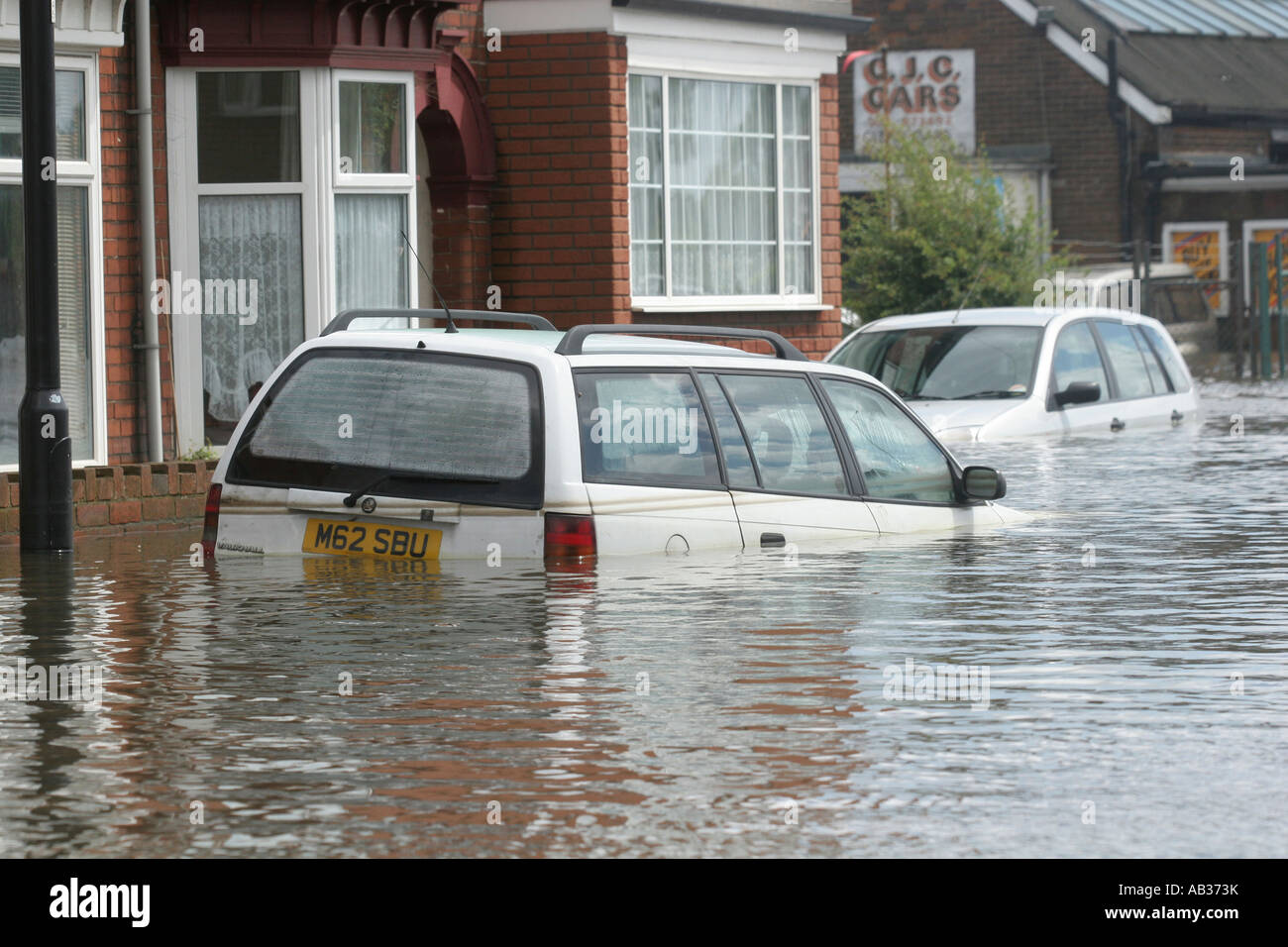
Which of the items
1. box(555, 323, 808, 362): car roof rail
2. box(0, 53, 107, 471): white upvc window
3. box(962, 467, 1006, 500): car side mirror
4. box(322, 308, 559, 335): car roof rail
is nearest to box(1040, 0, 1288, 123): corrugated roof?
box(0, 53, 107, 471): white upvc window

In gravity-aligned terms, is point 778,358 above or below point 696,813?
above

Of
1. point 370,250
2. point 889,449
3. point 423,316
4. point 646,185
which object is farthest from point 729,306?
point 423,316

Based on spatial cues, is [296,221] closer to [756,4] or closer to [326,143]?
[326,143]

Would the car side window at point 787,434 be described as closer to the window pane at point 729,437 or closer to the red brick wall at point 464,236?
the window pane at point 729,437

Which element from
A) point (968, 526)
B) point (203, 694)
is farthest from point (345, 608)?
point (968, 526)

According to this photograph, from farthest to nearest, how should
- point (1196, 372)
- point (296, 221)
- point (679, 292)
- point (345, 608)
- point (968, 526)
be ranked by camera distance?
point (1196, 372)
point (679, 292)
point (296, 221)
point (968, 526)
point (345, 608)

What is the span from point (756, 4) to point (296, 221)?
6.25m

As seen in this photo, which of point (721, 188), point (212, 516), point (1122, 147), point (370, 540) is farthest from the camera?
point (1122, 147)

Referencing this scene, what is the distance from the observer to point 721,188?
23750 mm

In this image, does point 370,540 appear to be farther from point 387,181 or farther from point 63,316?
point 387,181

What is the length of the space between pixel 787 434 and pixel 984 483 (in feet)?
4.33

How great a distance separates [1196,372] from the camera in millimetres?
37219

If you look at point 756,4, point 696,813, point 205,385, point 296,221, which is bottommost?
point 696,813

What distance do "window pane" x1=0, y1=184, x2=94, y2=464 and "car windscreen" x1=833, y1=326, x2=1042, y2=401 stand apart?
5.79 meters
